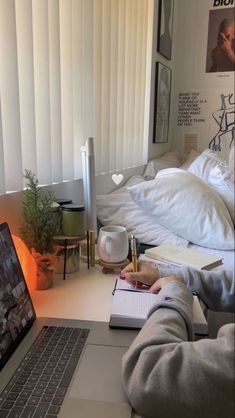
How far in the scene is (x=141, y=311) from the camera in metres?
0.49

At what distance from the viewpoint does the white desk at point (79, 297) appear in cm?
52

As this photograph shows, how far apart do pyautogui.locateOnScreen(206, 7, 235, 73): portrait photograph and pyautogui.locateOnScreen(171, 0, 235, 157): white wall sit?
0.08 feet

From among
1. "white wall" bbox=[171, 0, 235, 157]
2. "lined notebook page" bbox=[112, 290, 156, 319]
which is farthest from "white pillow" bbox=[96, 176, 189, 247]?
"white wall" bbox=[171, 0, 235, 157]

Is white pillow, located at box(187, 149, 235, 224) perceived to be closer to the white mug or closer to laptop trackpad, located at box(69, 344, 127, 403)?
the white mug

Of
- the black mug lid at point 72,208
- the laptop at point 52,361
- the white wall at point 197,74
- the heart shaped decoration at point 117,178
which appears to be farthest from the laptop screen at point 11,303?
the white wall at point 197,74

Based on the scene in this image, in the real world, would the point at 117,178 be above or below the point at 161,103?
below

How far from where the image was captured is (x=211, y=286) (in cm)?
60

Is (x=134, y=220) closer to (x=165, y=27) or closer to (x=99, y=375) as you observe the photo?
(x=99, y=375)

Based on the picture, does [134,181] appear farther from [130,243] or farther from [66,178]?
[130,243]

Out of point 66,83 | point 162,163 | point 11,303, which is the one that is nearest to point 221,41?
point 162,163

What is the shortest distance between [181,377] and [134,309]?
0.18m

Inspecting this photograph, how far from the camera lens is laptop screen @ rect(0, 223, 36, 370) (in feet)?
1.33

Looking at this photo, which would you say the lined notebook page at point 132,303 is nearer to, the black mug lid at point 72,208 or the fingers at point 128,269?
the fingers at point 128,269

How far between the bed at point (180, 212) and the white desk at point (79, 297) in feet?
0.85
